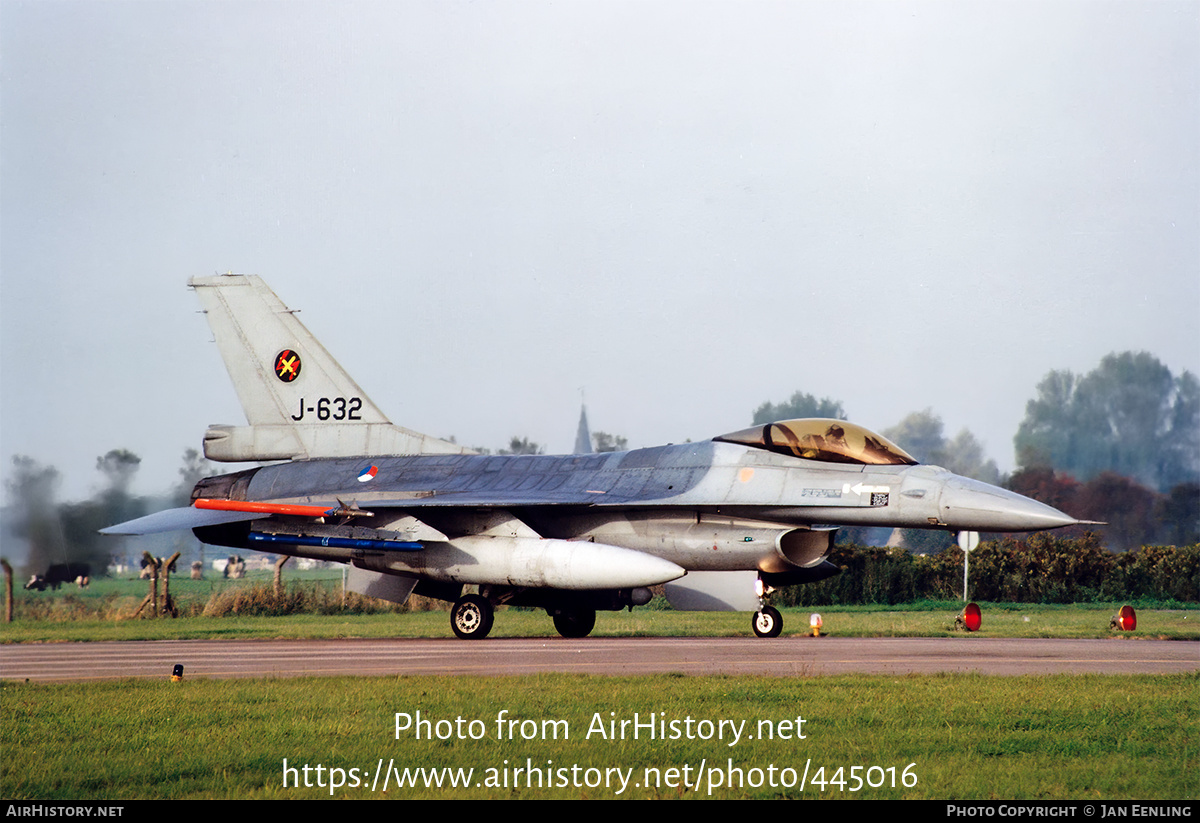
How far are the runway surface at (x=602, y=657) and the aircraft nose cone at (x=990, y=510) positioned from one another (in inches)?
51.4

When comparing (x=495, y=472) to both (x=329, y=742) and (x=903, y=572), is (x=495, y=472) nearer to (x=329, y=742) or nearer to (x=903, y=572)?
(x=329, y=742)

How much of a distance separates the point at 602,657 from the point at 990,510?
4374 mm

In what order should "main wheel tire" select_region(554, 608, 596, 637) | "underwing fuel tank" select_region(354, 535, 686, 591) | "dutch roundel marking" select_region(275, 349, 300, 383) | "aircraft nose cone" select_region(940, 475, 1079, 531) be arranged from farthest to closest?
"dutch roundel marking" select_region(275, 349, 300, 383)
"main wheel tire" select_region(554, 608, 596, 637)
"underwing fuel tank" select_region(354, 535, 686, 591)
"aircraft nose cone" select_region(940, 475, 1079, 531)

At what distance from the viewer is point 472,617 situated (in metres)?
15.1

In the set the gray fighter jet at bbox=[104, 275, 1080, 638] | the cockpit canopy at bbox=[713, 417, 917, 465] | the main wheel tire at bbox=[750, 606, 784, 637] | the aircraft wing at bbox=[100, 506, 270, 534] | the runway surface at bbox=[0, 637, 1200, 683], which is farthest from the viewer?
the aircraft wing at bbox=[100, 506, 270, 534]

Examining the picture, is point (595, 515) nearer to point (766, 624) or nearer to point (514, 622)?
point (766, 624)

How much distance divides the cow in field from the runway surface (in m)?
5.71

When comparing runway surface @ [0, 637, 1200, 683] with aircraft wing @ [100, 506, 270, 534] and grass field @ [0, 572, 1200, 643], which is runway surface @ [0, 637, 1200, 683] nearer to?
grass field @ [0, 572, 1200, 643]

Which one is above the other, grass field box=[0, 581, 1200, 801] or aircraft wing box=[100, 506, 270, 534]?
aircraft wing box=[100, 506, 270, 534]

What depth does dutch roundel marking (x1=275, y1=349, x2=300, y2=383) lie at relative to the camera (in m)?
17.4

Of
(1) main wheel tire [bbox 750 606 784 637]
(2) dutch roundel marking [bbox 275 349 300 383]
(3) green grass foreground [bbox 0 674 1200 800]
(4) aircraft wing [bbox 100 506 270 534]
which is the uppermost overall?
(2) dutch roundel marking [bbox 275 349 300 383]

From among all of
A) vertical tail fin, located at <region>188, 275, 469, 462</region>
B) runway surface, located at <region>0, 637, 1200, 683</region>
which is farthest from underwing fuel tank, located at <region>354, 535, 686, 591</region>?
vertical tail fin, located at <region>188, 275, 469, 462</region>

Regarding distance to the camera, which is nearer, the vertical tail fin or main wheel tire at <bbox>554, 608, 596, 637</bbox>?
main wheel tire at <bbox>554, 608, 596, 637</bbox>

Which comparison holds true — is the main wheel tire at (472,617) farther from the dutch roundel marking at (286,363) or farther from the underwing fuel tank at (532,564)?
the dutch roundel marking at (286,363)
